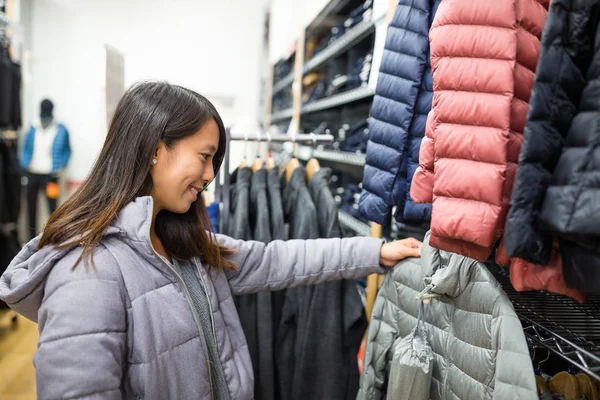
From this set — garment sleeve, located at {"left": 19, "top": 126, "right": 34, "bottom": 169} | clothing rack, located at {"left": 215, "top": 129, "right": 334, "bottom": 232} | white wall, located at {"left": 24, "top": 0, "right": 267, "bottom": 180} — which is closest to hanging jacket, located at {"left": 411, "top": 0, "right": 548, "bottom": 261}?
clothing rack, located at {"left": 215, "top": 129, "right": 334, "bottom": 232}

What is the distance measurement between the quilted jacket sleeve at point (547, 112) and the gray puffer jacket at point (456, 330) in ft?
0.84

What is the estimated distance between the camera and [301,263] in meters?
1.44

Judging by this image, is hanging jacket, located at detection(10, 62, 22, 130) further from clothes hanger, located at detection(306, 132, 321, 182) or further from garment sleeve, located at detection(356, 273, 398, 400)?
garment sleeve, located at detection(356, 273, 398, 400)

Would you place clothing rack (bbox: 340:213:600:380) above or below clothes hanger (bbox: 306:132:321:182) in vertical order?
below

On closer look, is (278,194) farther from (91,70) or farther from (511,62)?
(91,70)

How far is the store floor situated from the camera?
2696 millimetres

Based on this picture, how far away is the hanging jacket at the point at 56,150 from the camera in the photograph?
5684 millimetres

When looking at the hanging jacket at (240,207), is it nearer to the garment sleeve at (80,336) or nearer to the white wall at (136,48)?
the garment sleeve at (80,336)

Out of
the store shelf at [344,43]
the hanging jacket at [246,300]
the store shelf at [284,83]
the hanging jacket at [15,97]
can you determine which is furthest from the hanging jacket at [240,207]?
the store shelf at [284,83]

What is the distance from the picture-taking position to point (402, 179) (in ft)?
4.77

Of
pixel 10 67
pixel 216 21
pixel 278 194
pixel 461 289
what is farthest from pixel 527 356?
pixel 216 21

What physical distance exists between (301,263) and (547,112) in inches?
34.2

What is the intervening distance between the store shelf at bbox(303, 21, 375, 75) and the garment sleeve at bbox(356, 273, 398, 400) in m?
1.42

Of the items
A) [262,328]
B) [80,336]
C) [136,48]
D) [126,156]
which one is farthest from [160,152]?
[136,48]
